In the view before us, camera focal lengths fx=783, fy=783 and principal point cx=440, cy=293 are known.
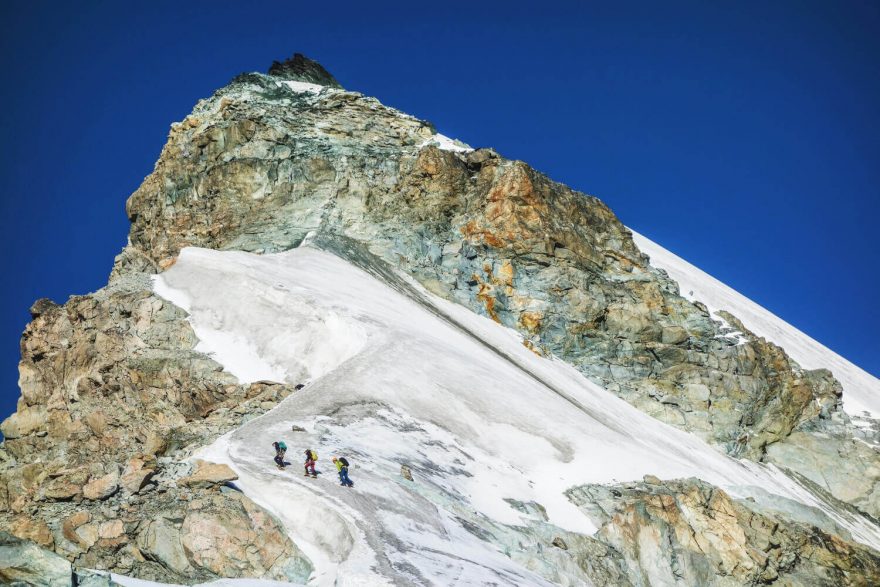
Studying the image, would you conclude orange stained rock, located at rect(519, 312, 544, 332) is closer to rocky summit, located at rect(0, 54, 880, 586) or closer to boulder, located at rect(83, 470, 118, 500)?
rocky summit, located at rect(0, 54, 880, 586)

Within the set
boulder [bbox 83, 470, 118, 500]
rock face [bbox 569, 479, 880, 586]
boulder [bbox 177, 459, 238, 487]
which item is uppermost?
rock face [bbox 569, 479, 880, 586]

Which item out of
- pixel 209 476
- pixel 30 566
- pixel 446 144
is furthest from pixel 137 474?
pixel 446 144

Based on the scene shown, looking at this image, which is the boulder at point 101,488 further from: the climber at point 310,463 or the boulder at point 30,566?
the boulder at point 30,566

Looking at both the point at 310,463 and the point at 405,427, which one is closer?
the point at 310,463

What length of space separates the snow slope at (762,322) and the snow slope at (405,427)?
923 inches

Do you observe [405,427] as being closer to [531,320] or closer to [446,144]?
[531,320]

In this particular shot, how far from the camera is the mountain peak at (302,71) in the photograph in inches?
2790

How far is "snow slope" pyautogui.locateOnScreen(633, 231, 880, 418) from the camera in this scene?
214 feet

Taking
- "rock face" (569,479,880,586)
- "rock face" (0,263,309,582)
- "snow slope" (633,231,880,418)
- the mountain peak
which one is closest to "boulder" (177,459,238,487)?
"rock face" (0,263,309,582)

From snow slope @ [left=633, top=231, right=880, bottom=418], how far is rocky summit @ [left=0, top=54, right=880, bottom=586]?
1.02 metres

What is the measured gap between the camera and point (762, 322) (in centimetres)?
7312

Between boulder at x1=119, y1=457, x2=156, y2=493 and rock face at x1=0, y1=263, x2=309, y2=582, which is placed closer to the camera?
rock face at x1=0, y1=263, x2=309, y2=582

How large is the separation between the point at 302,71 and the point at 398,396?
5290cm

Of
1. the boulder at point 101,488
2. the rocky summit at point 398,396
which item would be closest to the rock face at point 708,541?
the rocky summit at point 398,396
